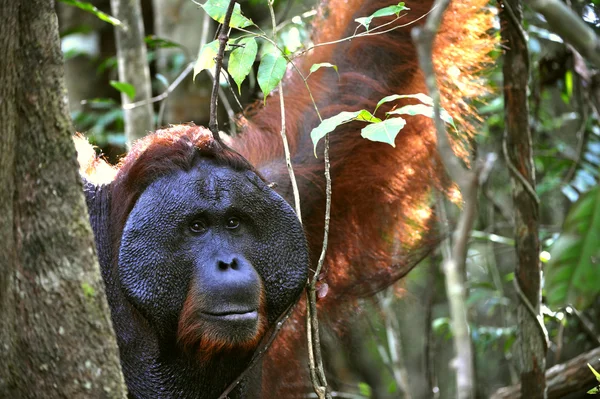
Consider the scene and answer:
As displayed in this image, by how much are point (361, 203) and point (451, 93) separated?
0.63m

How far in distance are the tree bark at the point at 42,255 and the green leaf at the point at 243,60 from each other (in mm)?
824

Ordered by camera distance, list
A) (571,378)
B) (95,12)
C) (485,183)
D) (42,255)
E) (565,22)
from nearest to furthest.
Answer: (565,22), (42,255), (571,378), (95,12), (485,183)

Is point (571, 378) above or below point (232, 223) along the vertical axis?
A: below

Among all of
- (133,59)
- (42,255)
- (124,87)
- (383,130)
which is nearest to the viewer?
(42,255)

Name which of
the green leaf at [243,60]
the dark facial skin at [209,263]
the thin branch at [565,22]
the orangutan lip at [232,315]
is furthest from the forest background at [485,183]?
the orangutan lip at [232,315]

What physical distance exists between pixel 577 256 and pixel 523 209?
182 centimetres

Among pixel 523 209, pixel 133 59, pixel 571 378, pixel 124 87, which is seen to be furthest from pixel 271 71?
pixel 133 59

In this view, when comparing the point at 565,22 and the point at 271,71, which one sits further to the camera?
the point at 271,71

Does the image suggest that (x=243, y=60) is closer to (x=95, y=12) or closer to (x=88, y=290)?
(x=88, y=290)

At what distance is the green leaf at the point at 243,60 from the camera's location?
88.0 inches

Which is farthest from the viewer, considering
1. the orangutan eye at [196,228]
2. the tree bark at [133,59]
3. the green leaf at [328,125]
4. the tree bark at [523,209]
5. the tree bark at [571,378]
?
the tree bark at [133,59]

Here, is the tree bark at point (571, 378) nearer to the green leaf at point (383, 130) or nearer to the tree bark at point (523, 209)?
the tree bark at point (523, 209)

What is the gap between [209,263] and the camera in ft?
7.29

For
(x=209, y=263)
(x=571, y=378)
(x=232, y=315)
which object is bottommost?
(x=571, y=378)
